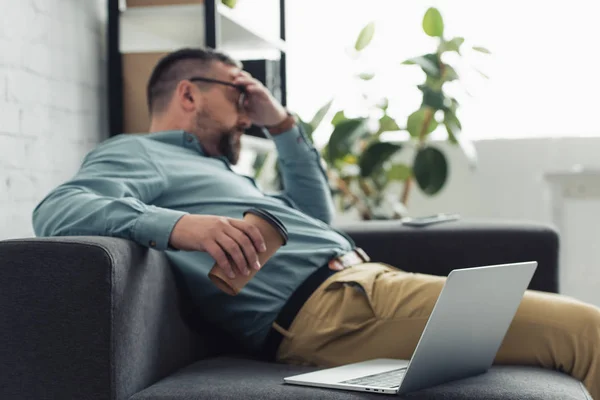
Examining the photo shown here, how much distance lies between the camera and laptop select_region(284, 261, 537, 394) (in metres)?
1.20

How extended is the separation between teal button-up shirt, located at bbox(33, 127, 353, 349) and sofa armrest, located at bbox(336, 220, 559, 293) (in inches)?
6.1

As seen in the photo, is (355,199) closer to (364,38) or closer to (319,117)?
(319,117)

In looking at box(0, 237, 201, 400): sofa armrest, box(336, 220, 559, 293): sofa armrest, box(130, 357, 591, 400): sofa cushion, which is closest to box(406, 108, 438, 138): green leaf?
box(336, 220, 559, 293): sofa armrest

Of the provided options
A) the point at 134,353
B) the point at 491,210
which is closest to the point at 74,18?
the point at 134,353

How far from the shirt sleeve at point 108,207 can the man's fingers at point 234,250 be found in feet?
0.37

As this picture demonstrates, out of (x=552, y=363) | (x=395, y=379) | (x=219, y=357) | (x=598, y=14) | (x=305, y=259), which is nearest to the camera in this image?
(x=395, y=379)

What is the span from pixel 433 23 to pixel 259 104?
4.35ft

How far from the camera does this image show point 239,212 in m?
1.71

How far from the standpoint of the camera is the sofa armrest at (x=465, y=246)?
1943 mm

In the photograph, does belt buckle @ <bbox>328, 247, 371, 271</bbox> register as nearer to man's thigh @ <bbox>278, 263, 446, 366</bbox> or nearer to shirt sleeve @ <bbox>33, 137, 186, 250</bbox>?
man's thigh @ <bbox>278, 263, 446, 366</bbox>

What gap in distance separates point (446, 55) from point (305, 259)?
5.90 ft

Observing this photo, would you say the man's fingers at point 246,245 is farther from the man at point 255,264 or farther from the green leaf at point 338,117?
the green leaf at point 338,117

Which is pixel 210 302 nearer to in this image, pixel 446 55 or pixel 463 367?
pixel 463 367

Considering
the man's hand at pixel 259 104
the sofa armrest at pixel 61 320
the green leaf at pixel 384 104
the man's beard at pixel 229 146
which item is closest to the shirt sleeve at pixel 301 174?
the man's hand at pixel 259 104
